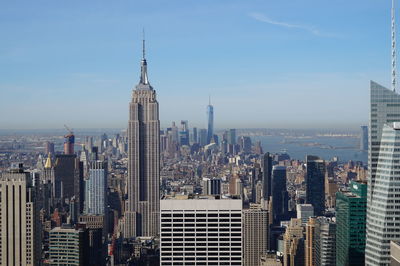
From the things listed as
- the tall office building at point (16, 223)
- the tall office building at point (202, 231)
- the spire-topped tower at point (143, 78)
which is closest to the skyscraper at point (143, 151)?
the spire-topped tower at point (143, 78)

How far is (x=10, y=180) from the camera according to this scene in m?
16.3

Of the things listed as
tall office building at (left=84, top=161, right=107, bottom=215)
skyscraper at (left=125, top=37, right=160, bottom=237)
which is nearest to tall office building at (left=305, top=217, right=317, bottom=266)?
tall office building at (left=84, top=161, right=107, bottom=215)

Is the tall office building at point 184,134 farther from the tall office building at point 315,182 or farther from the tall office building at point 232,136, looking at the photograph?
the tall office building at point 315,182

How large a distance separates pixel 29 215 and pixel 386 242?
339 inches

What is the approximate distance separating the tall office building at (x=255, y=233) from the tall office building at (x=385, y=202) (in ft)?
21.7

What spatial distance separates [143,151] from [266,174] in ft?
23.1

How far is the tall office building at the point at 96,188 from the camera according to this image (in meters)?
27.5

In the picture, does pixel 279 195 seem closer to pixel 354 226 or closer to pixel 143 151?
pixel 143 151

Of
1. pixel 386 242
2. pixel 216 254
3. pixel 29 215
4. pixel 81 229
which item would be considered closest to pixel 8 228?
pixel 29 215

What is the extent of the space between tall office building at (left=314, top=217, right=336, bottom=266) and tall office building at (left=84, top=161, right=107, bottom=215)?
10.9 metres

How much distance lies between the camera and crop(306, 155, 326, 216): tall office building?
25.7 metres

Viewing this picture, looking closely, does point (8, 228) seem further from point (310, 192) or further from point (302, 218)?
point (310, 192)

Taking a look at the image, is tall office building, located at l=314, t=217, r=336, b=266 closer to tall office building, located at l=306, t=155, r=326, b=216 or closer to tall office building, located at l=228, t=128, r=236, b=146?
tall office building, located at l=306, t=155, r=326, b=216

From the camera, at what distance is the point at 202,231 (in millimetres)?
13930
